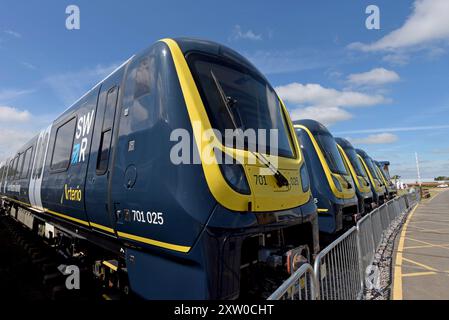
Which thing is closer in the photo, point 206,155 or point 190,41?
point 206,155

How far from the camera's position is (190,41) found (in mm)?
3457

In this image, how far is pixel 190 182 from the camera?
8.86 feet

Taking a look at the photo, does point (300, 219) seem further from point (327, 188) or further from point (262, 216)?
point (327, 188)

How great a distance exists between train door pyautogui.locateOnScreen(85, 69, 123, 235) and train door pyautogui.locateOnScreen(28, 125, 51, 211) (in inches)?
140

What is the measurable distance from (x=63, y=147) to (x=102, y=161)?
95.7 inches

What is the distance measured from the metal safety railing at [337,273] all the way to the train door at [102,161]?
2.05 metres

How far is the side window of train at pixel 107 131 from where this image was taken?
3.85 metres

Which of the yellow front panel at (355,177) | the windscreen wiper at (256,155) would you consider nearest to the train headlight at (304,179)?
the windscreen wiper at (256,155)

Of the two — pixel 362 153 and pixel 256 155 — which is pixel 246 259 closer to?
pixel 256 155

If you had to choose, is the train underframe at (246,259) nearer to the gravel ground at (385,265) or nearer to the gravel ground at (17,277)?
the gravel ground at (17,277)

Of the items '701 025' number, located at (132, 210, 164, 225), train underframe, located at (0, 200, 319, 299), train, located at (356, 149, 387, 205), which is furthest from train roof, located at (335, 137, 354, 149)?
'701 025' number, located at (132, 210, 164, 225)

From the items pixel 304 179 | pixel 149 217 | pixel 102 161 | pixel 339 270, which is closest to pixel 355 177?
pixel 339 270
